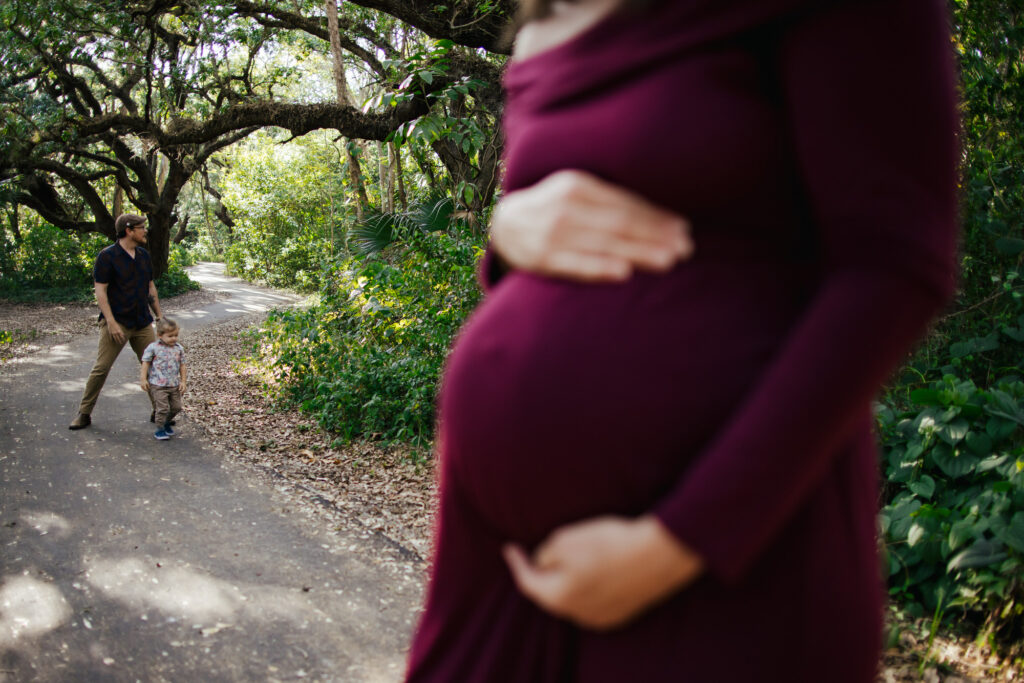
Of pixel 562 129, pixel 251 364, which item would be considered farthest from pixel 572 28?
pixel 251 364

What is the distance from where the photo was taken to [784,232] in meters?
0.78

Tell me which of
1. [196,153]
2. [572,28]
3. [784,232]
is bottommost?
[784,232]

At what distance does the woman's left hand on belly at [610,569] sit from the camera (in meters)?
0.71

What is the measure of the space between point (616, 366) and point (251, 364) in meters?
10.8

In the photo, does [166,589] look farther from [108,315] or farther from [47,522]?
[108,315]

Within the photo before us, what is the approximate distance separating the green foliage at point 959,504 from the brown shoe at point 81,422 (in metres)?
7.18

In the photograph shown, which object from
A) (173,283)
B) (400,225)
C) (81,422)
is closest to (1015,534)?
(400,225)

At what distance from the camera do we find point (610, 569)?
2.36ft

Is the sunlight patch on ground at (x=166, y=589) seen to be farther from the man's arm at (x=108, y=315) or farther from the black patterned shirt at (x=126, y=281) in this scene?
the black patterned shirt at (x=126, y=281)

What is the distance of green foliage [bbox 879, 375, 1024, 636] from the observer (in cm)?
273

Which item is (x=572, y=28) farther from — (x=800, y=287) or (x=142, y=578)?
(x=142, y=578)

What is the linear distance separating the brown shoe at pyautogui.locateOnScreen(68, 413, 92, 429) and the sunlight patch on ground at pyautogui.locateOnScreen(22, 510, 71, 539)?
2449 mm

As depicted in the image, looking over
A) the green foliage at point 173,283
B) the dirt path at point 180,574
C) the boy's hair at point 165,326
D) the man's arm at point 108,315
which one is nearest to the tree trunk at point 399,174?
the boy's hair at point 165,326

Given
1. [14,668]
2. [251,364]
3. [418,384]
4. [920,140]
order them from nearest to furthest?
1. [920,140]
2. [14,668]
3. [418,384]
4. [251,364]
